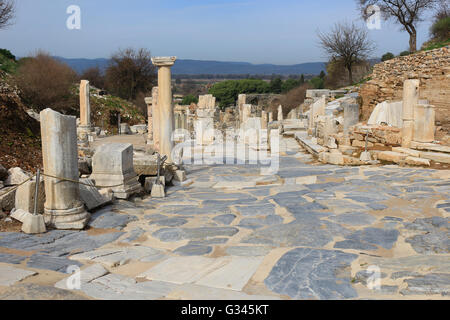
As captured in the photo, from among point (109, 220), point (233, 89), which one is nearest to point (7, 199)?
point (109, 220)

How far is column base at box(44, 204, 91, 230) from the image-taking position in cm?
538

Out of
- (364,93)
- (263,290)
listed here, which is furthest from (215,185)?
(364,93)

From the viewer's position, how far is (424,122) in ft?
37.0

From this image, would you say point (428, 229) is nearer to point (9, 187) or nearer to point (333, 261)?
point (333, 261)

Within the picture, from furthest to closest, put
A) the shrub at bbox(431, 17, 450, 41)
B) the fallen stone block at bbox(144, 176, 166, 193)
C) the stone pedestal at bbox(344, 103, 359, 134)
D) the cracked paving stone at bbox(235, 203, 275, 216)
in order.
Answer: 1. the shrub at bbox(431, 17, 450, 41)
2. the stone pedestal at bbox(344, 103, 359, 134)
3. the fallen stone block at bbox(144, 176, 166, 193)
4. the cracked paving stone at bbox(235, 203, 275, 216)

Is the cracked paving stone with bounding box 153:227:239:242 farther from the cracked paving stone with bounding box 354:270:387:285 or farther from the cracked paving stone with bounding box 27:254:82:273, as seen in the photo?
the cracked paving stone with bounding box 354:270:387:285

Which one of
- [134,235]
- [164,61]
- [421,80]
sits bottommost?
[134,235]

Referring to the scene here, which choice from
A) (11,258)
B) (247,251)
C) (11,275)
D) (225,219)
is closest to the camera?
(11,275)

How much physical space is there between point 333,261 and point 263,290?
95 cm

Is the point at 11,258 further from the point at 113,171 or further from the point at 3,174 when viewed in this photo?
the point at 113,171

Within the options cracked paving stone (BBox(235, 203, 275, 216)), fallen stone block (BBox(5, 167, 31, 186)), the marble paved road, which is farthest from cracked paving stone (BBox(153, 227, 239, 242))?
fallen stone block (BBox(5, 167, 31, 186))

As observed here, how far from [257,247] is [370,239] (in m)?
1.29

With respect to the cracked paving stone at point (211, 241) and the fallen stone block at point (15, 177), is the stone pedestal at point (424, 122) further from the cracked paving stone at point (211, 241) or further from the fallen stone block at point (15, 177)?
the fallen stone block at point (15, 177)

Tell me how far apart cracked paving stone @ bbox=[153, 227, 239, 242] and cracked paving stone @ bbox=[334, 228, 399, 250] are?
136 centimetres
